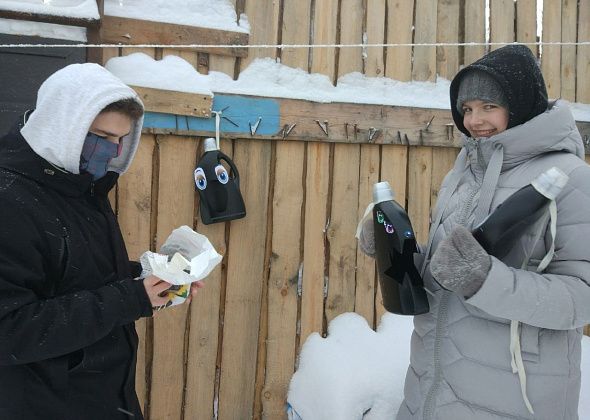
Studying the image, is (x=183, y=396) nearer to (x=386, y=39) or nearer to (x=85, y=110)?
(x=85, y=110)

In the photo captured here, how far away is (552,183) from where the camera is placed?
1488mm

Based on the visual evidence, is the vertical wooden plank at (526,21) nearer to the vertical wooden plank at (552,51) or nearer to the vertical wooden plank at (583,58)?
the vertical wooden plank at (552,51)

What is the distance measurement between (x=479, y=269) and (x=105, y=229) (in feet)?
3.69

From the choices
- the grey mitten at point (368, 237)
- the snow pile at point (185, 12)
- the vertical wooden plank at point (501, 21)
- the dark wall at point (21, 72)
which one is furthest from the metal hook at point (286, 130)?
the vertical wooden plank at point (501, 21)

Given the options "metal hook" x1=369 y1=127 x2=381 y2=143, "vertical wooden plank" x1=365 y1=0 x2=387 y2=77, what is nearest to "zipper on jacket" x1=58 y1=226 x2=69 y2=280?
"metal hook" x1=369 y1=127 x2=381 y2=143

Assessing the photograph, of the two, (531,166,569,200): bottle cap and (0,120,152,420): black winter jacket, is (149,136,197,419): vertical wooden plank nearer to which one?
(0,120,152,420): black winter jacket

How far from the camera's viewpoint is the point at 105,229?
1.71 m

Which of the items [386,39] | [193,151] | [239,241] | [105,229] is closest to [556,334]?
[105,229]

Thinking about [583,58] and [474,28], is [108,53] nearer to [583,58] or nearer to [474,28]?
[474,28]

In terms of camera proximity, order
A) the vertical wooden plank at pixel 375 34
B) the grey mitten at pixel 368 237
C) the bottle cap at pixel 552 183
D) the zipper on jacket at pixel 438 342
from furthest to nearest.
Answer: the vertical wooden plank at pixel 375 34
the grey mitten at pixel 368 237
the zipper on jacket at pixel 438 342
the bottle cap at pixel 552 183

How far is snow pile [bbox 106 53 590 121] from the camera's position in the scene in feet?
8.95

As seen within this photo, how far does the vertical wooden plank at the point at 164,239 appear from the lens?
9.20ft

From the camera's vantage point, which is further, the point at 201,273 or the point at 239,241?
the point at 239,241

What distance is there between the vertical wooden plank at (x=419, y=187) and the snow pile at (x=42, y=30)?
6.21ft
